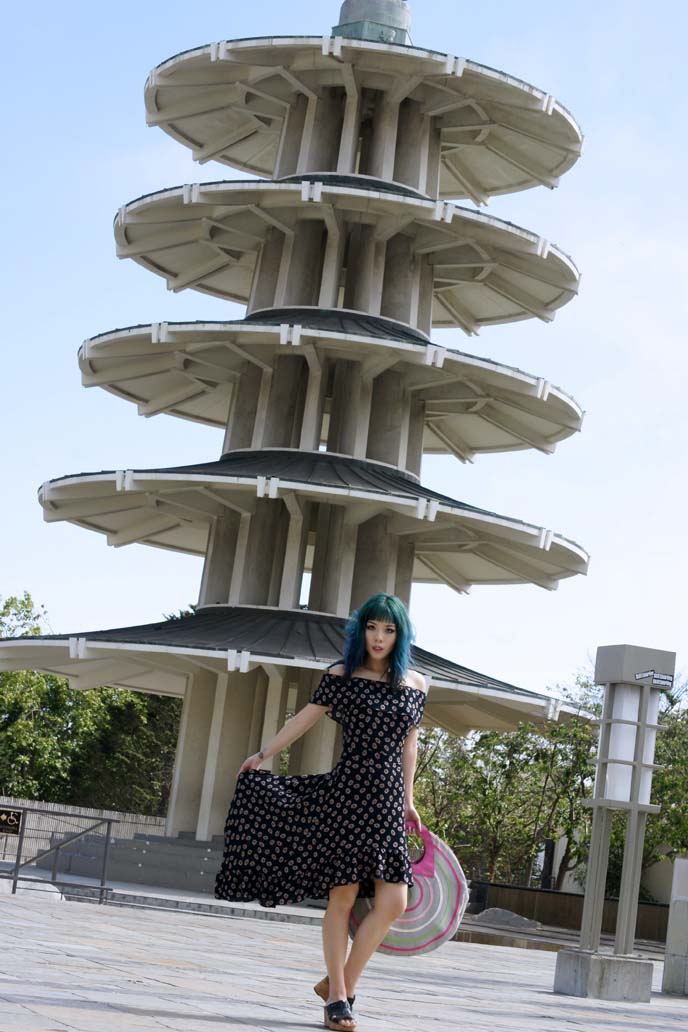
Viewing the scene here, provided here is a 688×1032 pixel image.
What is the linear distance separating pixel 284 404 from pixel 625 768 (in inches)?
718

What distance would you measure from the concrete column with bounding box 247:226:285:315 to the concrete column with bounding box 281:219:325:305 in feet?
1.46

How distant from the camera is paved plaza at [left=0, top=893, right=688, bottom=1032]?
21.6 feet

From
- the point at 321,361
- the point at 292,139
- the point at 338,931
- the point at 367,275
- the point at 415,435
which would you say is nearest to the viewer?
the point at 338,931

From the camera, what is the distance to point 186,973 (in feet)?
30.5

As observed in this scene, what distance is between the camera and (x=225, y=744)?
2900 cm

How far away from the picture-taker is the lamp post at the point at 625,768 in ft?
43.8

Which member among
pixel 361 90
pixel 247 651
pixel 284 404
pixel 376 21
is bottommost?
pixel 247 651

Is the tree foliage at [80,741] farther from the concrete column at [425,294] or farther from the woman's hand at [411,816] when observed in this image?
the woman's hand at [411,816]

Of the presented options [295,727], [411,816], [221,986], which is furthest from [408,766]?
[221,986]

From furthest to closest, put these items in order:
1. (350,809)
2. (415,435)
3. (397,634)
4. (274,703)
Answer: (415,435), (274,703), (397,634), (350,809)

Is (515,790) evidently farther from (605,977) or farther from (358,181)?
(605,977)

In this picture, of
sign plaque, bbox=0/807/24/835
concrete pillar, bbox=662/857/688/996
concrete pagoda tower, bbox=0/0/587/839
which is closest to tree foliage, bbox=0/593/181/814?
concrete pagoda tower, bbox=0/0/587/839

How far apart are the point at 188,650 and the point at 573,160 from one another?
16546 millimetres

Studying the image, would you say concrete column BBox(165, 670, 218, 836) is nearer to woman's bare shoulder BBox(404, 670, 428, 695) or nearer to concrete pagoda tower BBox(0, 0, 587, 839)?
concrete pagoda tower BBox(0, 0, 587, 839)
